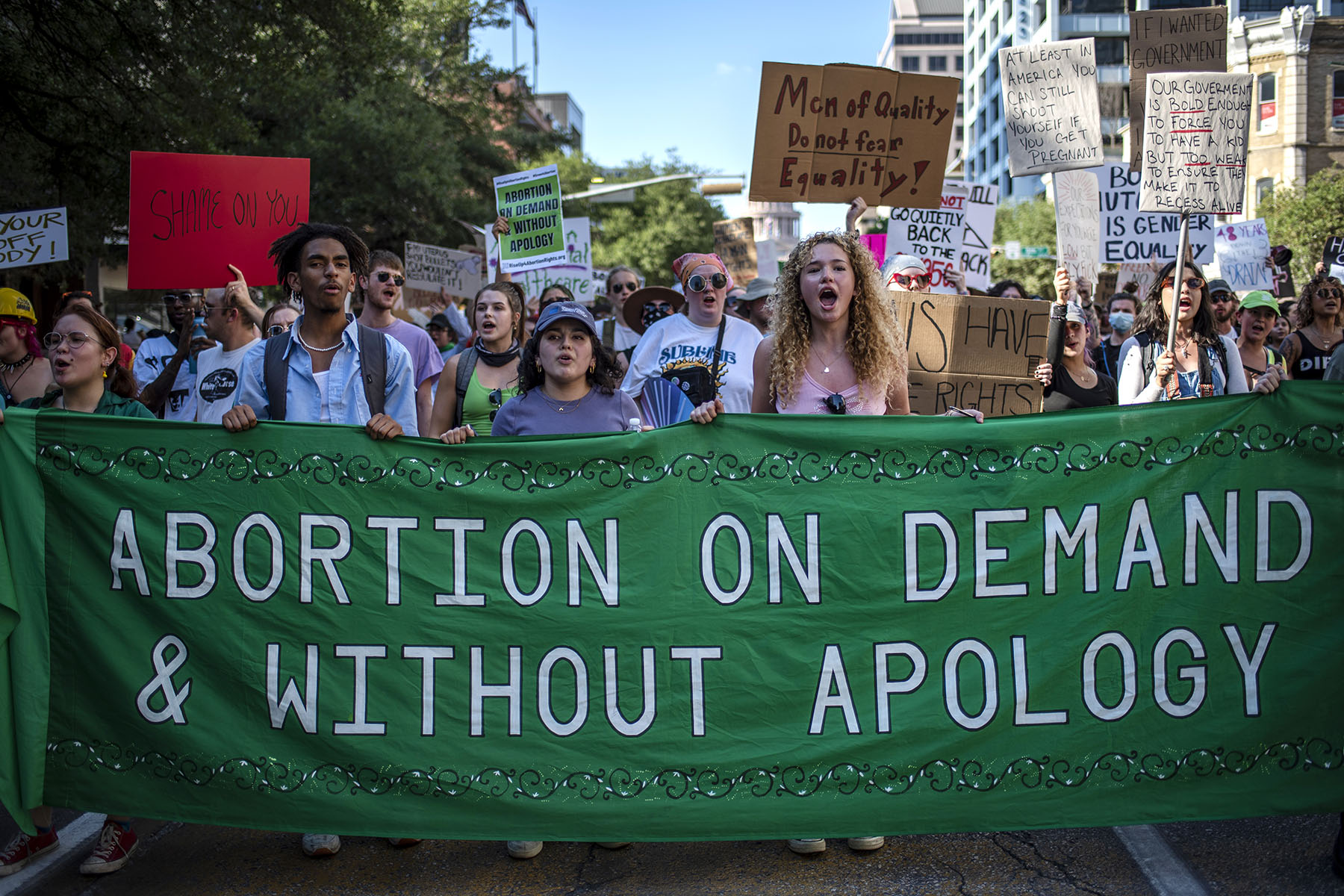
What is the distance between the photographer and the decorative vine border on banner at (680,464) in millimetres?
3887

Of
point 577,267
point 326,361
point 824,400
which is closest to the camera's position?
point 824,400

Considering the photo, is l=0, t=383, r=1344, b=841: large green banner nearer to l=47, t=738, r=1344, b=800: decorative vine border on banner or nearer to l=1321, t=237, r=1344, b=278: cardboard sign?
l=47, t=738, r=1344, b=800: decorative vine border on banner

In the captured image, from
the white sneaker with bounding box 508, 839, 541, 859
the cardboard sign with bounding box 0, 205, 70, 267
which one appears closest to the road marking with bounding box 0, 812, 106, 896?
the white sneaker with bounding box 508, 839, 541, 859

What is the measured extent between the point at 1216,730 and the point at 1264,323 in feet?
14.5

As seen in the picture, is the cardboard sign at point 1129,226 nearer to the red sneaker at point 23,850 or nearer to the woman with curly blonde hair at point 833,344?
the woman with curly blonde hair at point 833,344

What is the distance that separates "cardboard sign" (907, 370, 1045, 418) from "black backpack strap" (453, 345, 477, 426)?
6.61 ft

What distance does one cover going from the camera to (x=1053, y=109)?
8.09 m

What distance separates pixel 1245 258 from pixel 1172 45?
4.93 m

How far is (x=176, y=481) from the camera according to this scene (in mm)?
3904

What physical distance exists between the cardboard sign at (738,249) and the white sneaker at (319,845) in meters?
10.1

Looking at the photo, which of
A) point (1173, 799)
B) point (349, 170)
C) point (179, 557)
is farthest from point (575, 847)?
point (349, 170)

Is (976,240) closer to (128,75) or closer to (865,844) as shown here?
(865,844)

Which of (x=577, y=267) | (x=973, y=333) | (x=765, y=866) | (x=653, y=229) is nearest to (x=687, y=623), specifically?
(x=765, y=866)

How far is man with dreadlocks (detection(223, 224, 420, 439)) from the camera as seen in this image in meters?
4.35
